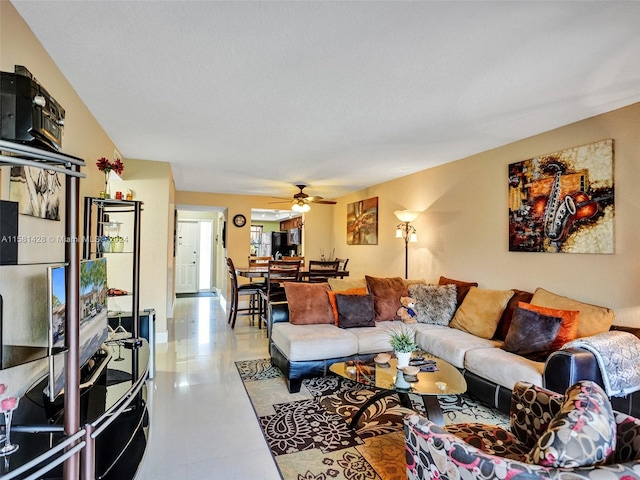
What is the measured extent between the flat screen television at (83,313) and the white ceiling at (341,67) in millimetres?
1300

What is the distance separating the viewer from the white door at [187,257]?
9383mm

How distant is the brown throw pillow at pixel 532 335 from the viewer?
9.05 feet

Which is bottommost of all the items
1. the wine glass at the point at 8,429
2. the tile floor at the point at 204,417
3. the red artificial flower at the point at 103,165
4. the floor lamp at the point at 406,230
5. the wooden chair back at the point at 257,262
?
the tile floor at the point at 204,417

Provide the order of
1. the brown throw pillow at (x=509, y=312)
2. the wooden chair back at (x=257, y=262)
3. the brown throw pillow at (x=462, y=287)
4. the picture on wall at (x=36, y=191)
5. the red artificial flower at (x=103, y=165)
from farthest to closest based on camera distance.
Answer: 1. the wooden chair back at (x=257, y=262)
2. the brown throw pillow at (x=462, y=287)
3. the brown throw pillow at (x=509, y=312)
4. the red artificial flower at (x=103, y=165)
5. the picture on wall at (x=36, y=191)

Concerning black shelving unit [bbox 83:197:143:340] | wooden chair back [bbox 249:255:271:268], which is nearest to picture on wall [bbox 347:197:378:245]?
wooden chair back [bbox 249:255:271:268]

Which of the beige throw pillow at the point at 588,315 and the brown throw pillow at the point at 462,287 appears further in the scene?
the brown throw pillow at the point at 462,287

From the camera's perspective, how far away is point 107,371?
2203 mm

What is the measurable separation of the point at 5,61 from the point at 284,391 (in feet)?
9.90

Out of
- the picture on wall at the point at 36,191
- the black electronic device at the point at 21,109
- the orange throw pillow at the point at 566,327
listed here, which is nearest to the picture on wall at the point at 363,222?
the orange throw pillow at the point at 566,327

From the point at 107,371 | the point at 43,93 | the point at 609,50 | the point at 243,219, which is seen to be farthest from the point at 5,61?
the point at 243,219

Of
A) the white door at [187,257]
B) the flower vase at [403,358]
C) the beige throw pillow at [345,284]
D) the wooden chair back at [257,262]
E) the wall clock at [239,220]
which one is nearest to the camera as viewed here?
the flower vase at [403,358]

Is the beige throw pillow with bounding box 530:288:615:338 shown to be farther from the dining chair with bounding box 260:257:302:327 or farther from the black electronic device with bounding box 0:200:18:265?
the black electronic device with bounding box 0:200:18:265

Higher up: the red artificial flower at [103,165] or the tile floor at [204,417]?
the red artificial flower at [103,165]

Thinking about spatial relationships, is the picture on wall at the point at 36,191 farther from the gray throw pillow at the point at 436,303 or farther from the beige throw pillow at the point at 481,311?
the beige throw pillow at the point at 481,311
